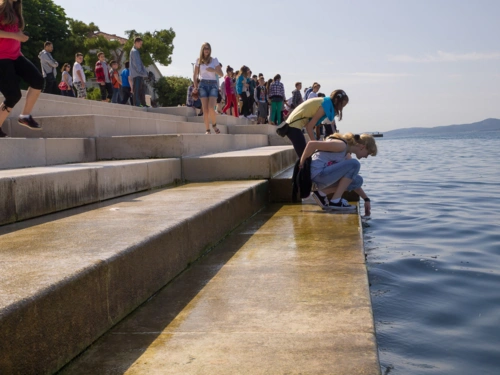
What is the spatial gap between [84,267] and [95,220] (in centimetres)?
166

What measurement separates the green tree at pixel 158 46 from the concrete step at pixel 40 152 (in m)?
53.4

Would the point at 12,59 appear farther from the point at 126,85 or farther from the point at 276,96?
the point at 276,96

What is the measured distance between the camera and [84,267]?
8.85 ft

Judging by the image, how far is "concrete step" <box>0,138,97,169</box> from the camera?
5.87 m

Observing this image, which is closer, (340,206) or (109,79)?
(340,206)

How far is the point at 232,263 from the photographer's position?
13.8 feet

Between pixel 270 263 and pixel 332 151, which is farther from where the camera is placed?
pixel 332 151

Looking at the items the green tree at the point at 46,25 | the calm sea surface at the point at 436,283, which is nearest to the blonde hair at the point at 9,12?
the calm sea surface at the point at 436,283

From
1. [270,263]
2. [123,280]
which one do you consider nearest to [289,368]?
[123,280]

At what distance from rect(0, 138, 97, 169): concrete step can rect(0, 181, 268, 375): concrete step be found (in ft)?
4.18

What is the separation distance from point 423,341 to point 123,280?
5.67 ft

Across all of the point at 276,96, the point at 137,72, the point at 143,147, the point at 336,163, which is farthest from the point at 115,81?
the point at 336,163

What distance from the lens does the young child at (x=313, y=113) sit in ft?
22.7

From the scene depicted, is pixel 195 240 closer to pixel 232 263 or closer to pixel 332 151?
pixel 232 263
